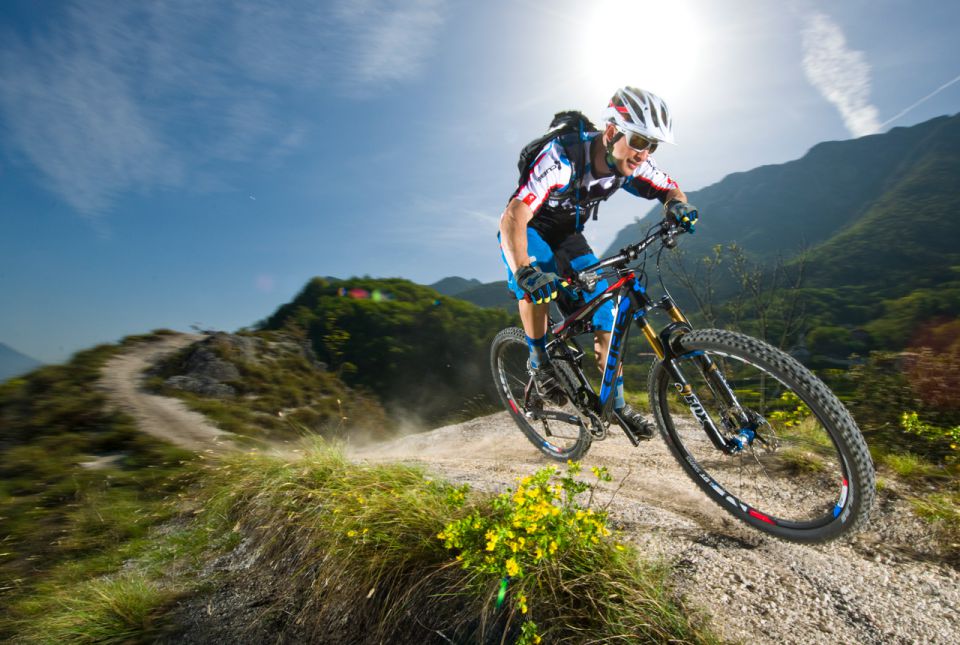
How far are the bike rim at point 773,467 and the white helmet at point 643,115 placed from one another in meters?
1.89

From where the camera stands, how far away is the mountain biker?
12.3ft

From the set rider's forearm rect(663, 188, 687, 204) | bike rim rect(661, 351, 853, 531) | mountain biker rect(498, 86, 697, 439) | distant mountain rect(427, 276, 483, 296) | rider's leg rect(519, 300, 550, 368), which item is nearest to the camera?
bike rim rect(661, 351, 853, 531)

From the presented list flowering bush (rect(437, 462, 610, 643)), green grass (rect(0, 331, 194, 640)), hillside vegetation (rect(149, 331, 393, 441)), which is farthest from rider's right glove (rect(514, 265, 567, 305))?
hillside vegetation (rect(149, 331, 393, 441))

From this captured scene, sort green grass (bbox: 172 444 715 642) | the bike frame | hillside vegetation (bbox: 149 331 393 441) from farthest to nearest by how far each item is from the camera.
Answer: hillside vegetation (bbox: 149 331 393 441), the bike frame, green grass (bbox: 172 444 715 642)

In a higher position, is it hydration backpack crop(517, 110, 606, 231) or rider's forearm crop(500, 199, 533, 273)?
hydration backpack crop(517, 110, 606, 231)

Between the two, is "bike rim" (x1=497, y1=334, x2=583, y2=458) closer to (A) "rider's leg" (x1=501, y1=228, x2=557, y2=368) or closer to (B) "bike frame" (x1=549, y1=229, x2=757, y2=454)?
(A) "rider's leg" (x1=501, y1=228, x2=557, y2=368)

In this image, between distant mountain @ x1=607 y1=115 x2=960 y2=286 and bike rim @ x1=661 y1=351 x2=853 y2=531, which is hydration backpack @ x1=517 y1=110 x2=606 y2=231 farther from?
distant mountain @ x1=607 y1=115 x2=960 y2=286

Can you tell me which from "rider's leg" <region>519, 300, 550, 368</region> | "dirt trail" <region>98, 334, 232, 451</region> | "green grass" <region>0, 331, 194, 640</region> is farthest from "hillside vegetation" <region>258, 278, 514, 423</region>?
"rider's leg" <region>519, 300, 550, 368</region>

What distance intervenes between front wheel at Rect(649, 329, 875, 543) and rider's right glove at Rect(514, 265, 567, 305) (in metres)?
1.12

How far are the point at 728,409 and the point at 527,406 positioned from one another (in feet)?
8.47

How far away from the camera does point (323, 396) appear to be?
55.0ft

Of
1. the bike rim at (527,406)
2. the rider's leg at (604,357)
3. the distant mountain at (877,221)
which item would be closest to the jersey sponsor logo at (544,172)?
the rider's leg at (604,357)

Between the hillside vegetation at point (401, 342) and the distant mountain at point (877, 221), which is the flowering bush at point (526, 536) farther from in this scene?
the distant mountain at point (877, 221)

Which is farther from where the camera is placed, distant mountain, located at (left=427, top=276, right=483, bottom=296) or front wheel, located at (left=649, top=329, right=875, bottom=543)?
distant mountain, located at (left=427, top=276, right=483, bottom=296)
